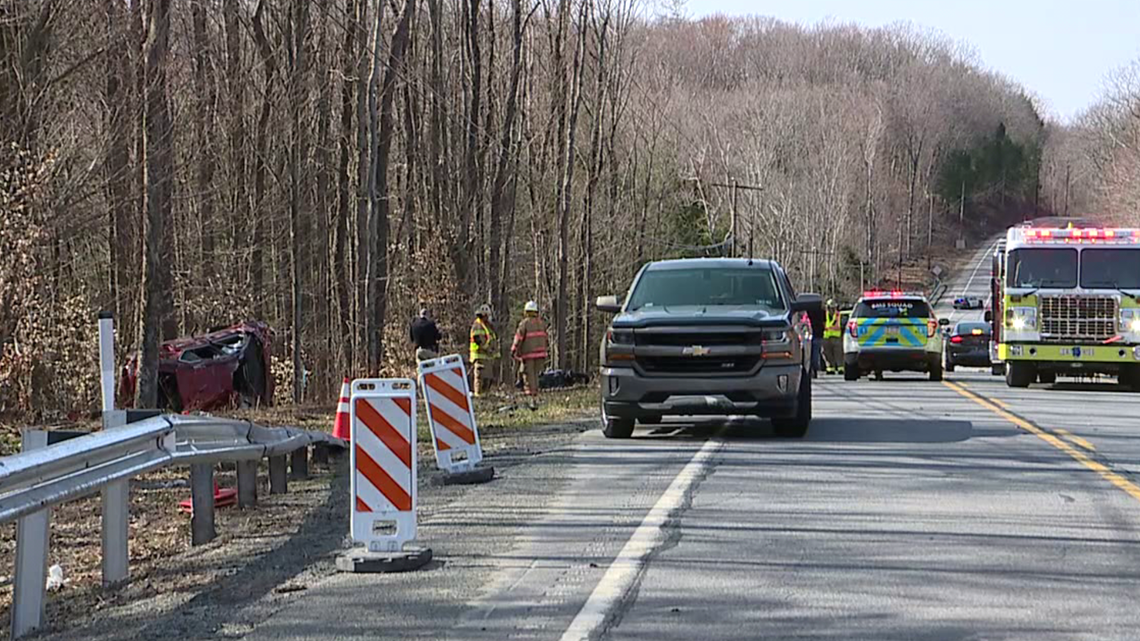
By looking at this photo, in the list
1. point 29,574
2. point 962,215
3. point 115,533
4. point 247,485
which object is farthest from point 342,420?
point 962,215

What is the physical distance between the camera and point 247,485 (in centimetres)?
1098

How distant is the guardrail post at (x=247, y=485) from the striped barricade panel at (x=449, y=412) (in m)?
1.66

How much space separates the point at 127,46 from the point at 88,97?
68.1 inches

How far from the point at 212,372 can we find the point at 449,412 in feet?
42.8

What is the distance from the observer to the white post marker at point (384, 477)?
816cm

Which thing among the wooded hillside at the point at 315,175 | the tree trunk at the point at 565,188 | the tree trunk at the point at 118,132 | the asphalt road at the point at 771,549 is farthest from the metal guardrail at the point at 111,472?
the tree trunk at the point at 565,188

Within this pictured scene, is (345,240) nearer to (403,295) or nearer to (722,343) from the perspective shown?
(403,295)

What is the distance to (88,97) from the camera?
27156mm

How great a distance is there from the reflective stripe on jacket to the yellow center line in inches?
304

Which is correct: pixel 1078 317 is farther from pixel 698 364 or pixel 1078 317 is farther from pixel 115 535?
pixel 115 535

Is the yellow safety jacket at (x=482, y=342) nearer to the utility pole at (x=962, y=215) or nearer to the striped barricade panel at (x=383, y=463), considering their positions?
the striped barricade panel at (x=383, y=463)

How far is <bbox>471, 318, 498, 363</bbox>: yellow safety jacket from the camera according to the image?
2617 cm

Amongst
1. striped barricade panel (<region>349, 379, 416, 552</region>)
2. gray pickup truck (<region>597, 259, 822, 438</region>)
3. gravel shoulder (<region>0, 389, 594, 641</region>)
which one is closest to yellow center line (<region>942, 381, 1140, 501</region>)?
gray pickup truck (<region>597, 259, 822, 438</region>)

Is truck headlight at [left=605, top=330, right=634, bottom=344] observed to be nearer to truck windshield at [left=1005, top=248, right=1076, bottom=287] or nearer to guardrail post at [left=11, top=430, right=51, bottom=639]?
guardrail post at [left=11, top=430, right=51, bottom=639]
